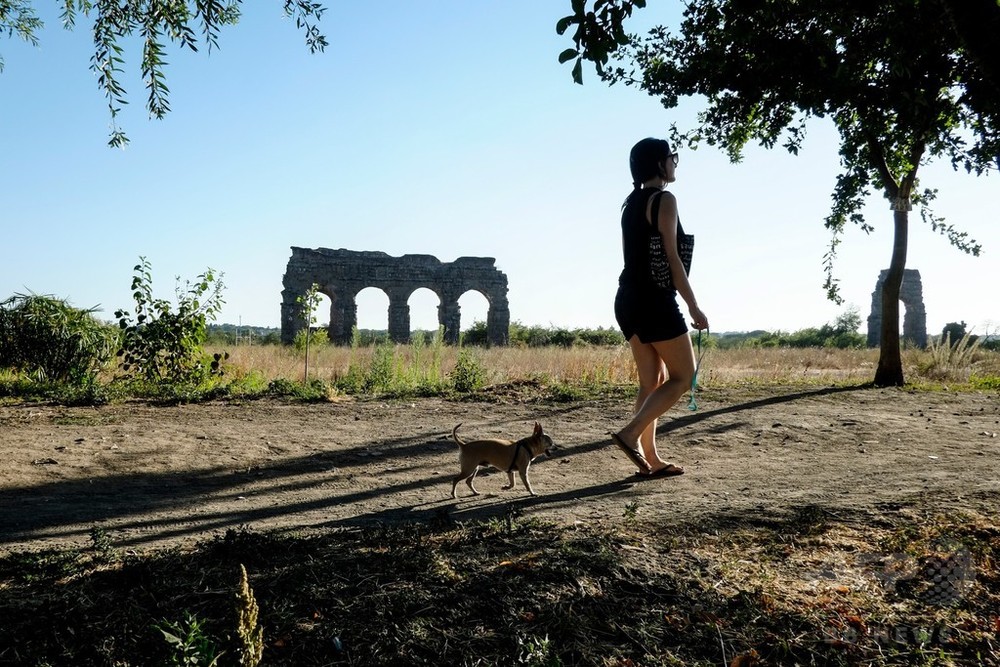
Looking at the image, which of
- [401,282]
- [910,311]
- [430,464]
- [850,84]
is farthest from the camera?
[910,311]

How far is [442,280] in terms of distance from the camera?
115ft

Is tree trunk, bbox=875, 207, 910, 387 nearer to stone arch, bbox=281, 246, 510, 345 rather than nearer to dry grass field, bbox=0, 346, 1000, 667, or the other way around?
dry grass field, bbox=0, 346, 1000, 667

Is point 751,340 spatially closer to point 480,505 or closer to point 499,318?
point 499,318

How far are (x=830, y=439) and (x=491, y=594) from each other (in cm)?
472

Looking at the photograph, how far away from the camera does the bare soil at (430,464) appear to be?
391cm

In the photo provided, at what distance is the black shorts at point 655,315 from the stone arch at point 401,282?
94.9ft

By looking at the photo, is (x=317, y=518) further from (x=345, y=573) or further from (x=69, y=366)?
(x=69, y=366)

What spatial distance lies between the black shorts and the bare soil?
0.90 metres

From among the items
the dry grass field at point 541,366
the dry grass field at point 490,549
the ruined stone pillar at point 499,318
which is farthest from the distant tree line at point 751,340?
the dry grass field at point 490,549

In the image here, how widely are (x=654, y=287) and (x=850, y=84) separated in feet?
17.2

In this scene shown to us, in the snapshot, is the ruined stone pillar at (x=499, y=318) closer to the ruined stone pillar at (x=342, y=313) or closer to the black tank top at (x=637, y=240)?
the ruined stone pillar at (x=342, y=313)

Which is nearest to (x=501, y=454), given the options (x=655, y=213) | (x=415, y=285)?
(x=655, y=213)

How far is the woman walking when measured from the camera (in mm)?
4570

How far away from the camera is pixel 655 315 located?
4.63m
